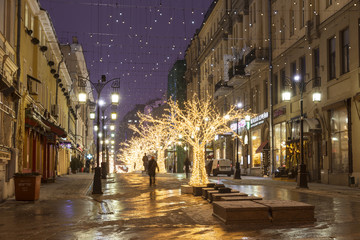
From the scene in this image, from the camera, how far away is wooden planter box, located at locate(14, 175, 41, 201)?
17906 mm

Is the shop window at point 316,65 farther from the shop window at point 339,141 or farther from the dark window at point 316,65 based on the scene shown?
the shop window at point 339,141

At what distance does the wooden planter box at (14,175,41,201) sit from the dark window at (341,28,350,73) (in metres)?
19.3

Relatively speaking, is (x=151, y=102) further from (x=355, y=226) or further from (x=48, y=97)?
(x=355, y=226)

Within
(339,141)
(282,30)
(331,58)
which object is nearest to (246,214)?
(339,141)

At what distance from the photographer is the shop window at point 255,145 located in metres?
47.7

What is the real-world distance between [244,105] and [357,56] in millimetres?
24956

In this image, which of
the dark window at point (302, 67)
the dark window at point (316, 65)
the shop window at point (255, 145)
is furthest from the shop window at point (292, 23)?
the shop window at point (255, 145)

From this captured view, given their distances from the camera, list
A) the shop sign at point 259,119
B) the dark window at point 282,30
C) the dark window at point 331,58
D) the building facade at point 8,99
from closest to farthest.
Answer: the building facade at point 8,99, the dark window at point 331,58, the dark window at point 282,30, the shop sign at point 259,119

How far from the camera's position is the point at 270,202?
1162cm

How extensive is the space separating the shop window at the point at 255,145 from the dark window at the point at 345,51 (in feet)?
59.7

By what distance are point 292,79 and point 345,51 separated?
9248 mm

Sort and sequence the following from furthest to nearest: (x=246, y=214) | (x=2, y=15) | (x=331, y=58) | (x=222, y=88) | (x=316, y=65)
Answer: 1. (x=222, y=88)
2. (x=316, y=65)
3. (x=331, y=58)
4. (x=2, y=15)
5. (x=246, y=214)

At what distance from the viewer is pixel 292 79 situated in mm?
38906

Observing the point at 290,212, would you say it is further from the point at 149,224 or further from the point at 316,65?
the point at 316,65
